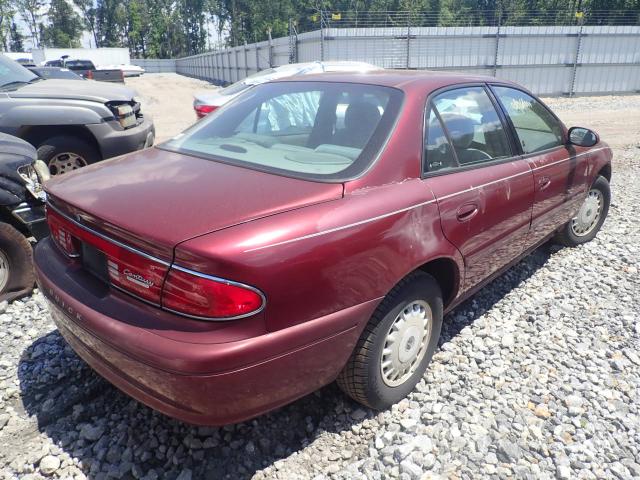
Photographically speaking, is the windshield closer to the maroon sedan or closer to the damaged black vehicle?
the damaged black vehicle

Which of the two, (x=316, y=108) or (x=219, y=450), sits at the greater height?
(x=316, y=108)

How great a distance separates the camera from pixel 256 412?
198cm

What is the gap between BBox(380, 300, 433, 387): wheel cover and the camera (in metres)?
2.47

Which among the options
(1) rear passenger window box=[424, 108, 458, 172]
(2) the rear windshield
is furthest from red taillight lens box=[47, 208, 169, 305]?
(1) rear passenger window box=[424, 108, 458, 172]

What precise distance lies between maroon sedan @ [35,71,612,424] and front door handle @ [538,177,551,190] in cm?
13

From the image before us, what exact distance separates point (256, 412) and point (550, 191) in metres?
2.69

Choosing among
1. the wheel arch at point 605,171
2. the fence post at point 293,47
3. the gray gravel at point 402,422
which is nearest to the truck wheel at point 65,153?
the gray gravel at point 402,422

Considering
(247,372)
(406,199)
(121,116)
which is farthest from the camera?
(121,116)

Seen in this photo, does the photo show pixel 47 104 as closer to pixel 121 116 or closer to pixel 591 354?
pixel 121 116

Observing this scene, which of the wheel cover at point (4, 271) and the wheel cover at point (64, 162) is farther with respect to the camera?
the wheel cover at point (64, 162)

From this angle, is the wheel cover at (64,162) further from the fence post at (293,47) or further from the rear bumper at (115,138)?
the fence post at (293,47)

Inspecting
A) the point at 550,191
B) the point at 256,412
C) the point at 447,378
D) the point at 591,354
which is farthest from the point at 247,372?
the point at 550,191

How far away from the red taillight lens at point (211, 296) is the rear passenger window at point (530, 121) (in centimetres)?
240

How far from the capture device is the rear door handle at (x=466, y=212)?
2.64m
